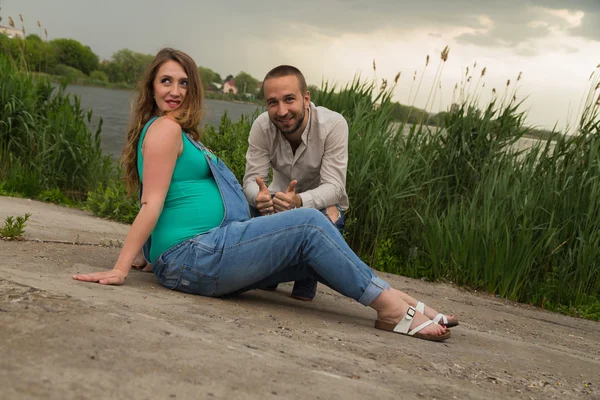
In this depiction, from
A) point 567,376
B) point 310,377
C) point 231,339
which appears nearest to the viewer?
point 310,377

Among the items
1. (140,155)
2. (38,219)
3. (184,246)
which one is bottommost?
(38,219)

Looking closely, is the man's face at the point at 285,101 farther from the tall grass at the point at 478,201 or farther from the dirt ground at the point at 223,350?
the tall grass at the point at 478,201

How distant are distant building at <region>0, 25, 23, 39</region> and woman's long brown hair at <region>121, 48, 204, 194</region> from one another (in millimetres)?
7093

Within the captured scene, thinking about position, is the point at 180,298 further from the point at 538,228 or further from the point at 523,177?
the point at 523,177

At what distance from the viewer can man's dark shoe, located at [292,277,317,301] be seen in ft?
12.9

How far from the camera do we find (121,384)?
1914mm

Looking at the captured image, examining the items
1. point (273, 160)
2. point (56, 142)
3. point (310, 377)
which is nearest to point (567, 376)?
point (310, 377)

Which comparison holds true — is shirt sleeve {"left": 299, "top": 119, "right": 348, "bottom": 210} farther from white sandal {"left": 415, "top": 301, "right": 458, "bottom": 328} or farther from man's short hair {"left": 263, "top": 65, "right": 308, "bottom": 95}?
white sandal {"left": 415, "top": 301, "right": 458, "bottom": 328}

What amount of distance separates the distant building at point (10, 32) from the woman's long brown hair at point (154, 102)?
23.3ft

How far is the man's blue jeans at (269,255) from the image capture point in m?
3.21

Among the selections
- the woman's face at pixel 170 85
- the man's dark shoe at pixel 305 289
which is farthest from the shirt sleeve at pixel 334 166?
the woman's face at pixel 170 85

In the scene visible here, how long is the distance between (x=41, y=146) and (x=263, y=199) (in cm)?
464

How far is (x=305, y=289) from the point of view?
12.9 ft

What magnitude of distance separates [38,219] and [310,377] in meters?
3.52
